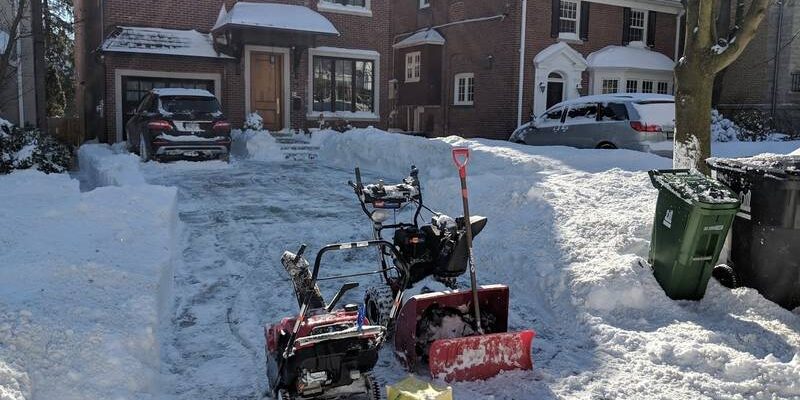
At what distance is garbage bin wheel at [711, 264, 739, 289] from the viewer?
19.7 feet

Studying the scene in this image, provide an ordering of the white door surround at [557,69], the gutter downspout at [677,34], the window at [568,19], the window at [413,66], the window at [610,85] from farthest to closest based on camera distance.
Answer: the window at [413,66], the gutter downspout at [677,34], the window at [610,85], the window at [568,19], the white door surround at [557,69]

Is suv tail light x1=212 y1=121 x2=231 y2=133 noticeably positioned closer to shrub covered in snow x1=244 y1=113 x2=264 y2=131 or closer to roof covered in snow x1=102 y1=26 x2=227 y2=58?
shrub covered in snow x1=244 y1=113 x2=264 y2=131

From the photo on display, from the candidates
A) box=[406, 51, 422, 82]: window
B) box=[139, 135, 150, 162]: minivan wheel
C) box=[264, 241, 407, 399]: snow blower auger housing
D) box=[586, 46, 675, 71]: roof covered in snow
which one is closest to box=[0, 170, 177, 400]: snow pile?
box=[264, 241, 407, 399]: snow blower auger housing

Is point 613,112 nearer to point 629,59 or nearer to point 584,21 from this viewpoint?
point 584,21

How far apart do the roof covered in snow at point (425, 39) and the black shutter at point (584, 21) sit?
16.8 ft

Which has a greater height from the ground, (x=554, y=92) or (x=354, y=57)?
(x=354, y=57)

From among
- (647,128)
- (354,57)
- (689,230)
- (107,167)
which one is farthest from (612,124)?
(107,167)

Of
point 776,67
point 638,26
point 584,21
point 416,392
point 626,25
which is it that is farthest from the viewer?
point 638,26

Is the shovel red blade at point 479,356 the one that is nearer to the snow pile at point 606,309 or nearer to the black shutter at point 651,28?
the snow pile at point 606,309

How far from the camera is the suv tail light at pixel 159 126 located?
14.2 meters

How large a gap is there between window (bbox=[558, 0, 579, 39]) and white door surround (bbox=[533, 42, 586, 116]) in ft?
2.48

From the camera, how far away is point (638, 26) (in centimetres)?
2581

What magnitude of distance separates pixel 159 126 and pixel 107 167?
225 centimetres

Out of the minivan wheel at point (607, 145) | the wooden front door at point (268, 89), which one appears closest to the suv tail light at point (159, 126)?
the wooden front door at point (268, 89)
